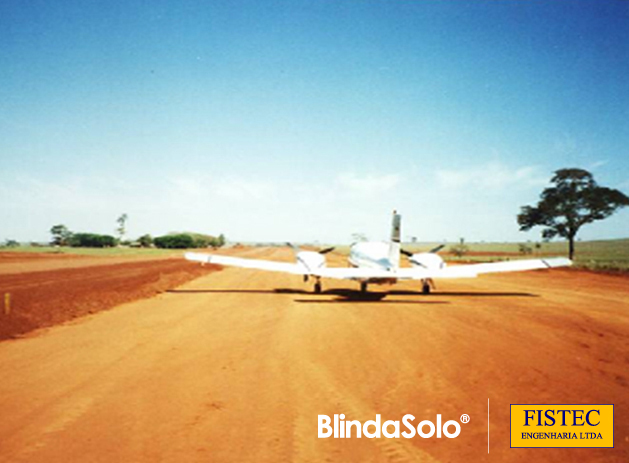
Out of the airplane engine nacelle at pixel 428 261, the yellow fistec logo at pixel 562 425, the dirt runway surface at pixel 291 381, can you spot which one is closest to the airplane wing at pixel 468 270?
the airplane engine nacelle at pixel 428 261

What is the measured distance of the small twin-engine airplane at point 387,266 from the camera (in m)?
17.1

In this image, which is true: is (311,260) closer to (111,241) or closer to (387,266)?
(387,266)

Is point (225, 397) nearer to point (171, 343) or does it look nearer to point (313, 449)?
point (313, 449)

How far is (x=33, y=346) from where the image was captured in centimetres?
933

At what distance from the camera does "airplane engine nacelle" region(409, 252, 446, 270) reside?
752 inches

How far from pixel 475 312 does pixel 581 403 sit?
8046 millimetres

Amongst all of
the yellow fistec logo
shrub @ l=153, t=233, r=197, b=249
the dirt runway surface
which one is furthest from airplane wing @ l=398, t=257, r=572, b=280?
shrub @ l=153, t=233, r=197, b=249

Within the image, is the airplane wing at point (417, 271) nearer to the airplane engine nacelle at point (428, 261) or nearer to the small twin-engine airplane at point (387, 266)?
the small twin-engine airplane at point (387, 266)

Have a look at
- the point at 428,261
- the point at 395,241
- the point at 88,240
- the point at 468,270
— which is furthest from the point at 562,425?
the point at 88,240

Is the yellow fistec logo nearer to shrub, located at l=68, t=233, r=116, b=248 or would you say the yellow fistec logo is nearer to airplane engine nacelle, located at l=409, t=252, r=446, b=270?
airplane engine nacelle, located at l=409, t=252, r=446, b=270

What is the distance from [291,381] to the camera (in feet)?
22.2

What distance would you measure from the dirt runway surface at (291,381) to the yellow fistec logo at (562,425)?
159 mm

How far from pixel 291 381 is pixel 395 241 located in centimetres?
1149

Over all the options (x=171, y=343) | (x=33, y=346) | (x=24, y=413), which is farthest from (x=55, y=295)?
(x=24, y=413)
